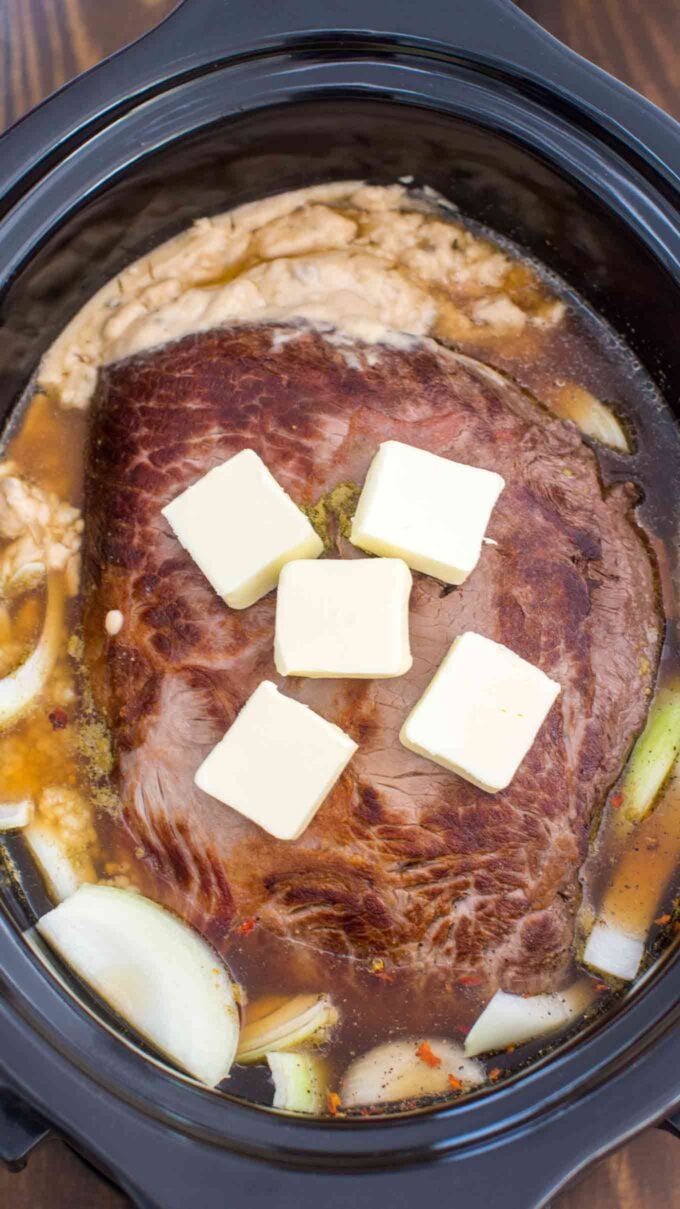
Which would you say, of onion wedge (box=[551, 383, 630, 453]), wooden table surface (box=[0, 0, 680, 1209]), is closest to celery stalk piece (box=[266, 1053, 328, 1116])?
onion wedge (box=[551, 383, 630, 453])

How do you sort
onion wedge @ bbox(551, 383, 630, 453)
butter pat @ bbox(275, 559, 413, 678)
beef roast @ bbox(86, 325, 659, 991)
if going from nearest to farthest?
1. butter pat @ bbox(275, 559, 413, 678)
2. beef roast @ bbox(86, 325, 659, 991)
3. onion wedge @ bbox(551, 383, 630, 453)

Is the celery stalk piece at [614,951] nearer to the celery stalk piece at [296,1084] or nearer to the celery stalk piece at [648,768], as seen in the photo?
the celery stalk piece at [648,768]

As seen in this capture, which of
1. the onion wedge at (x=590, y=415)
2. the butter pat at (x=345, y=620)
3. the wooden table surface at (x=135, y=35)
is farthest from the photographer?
the wooden table surface at (x=135, y=35)

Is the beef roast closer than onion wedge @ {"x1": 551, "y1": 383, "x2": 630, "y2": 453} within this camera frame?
Yes

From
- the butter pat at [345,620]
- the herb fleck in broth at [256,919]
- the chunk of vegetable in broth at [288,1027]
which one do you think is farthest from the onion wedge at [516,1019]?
the butter pat at [345,620]

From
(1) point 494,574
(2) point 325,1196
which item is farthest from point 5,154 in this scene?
(2) point 325,1196

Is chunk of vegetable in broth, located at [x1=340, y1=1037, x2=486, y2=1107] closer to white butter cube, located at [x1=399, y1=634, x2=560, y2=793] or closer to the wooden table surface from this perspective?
white butter cube, located at [x1=399, y1=634, x2=560, y2=793]
